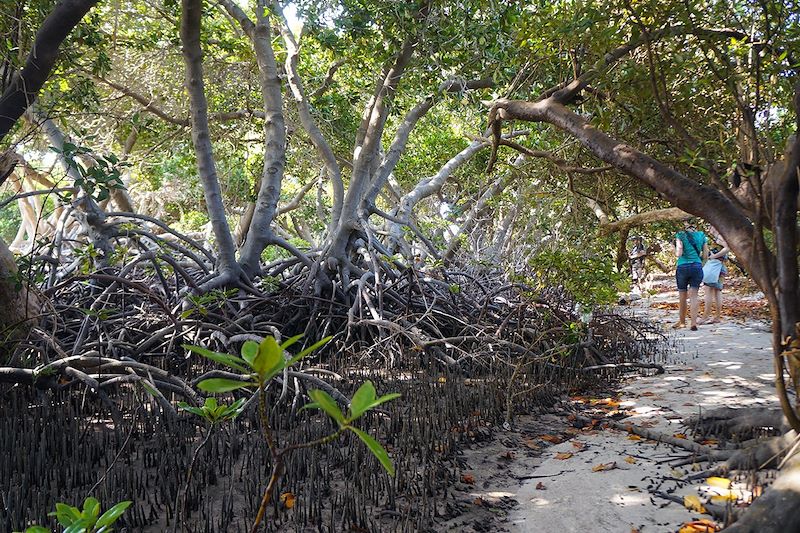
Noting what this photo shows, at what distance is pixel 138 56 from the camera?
7.39 meters

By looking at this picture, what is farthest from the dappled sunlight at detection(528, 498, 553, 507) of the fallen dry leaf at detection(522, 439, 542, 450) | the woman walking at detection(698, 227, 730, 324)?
the woman walking at detection(698, 227, 730, 324)

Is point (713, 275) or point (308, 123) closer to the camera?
point (308, 123)

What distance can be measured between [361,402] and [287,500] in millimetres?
1438

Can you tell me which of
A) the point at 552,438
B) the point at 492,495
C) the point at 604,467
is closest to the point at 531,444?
the point at 552,438

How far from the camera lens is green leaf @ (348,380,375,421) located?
3.60 ft

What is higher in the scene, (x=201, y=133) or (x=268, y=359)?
(x=201, y=133)

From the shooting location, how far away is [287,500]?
2.34 meters

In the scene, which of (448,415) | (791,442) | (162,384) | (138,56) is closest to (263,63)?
(138,56)

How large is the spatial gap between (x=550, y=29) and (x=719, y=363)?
128 inches

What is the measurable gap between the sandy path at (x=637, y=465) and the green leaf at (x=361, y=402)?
4.79 feet

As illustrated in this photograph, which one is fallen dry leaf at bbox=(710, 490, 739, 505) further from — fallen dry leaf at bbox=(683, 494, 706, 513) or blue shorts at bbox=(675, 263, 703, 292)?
blue shorts at bbox=(675, 263, 703, 292)

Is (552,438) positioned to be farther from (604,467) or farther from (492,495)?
(492,495)

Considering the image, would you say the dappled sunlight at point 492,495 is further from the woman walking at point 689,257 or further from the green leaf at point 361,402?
the woman walking at point 689,257

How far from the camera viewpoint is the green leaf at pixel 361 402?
1.10 m
